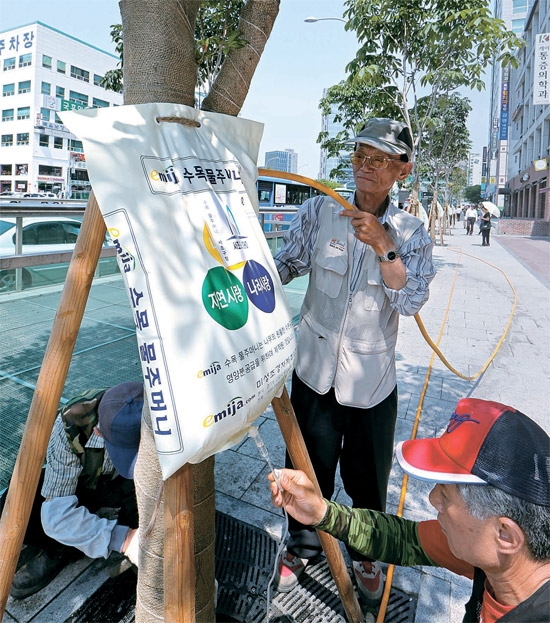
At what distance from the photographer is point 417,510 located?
8.75ft

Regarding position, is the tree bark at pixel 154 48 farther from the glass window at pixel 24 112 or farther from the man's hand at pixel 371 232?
the glass window at pixel 24 112

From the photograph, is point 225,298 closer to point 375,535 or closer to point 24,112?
point 375,535

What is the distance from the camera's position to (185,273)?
41.5 inches

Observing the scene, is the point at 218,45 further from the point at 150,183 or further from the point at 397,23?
the point at 397,23

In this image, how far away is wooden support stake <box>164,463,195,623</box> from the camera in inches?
45.1

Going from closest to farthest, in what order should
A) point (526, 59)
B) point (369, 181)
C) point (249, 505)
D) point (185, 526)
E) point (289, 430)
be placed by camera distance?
point (185, 526) < point (289, 430) < point (369, 181) < point (249, 505) < point (526, 59)

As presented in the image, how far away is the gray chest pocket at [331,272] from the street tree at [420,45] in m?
6.15

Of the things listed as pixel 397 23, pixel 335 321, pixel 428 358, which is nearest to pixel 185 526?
pixel 335 321

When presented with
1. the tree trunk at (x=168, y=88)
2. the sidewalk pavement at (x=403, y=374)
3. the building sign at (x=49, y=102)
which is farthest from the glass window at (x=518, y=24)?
the tree trunk at (x=168, y=88)

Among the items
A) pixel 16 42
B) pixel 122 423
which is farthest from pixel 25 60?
pixel 122 423

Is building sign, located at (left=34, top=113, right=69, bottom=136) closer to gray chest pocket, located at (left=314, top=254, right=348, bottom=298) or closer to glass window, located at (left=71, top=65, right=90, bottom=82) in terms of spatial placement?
glass window, located at (left=71, top=65, right=90, bottom=82)

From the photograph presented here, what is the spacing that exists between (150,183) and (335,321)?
1.03m

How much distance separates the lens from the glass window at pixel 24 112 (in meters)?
42.2

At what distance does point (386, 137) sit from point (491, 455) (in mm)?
1208
